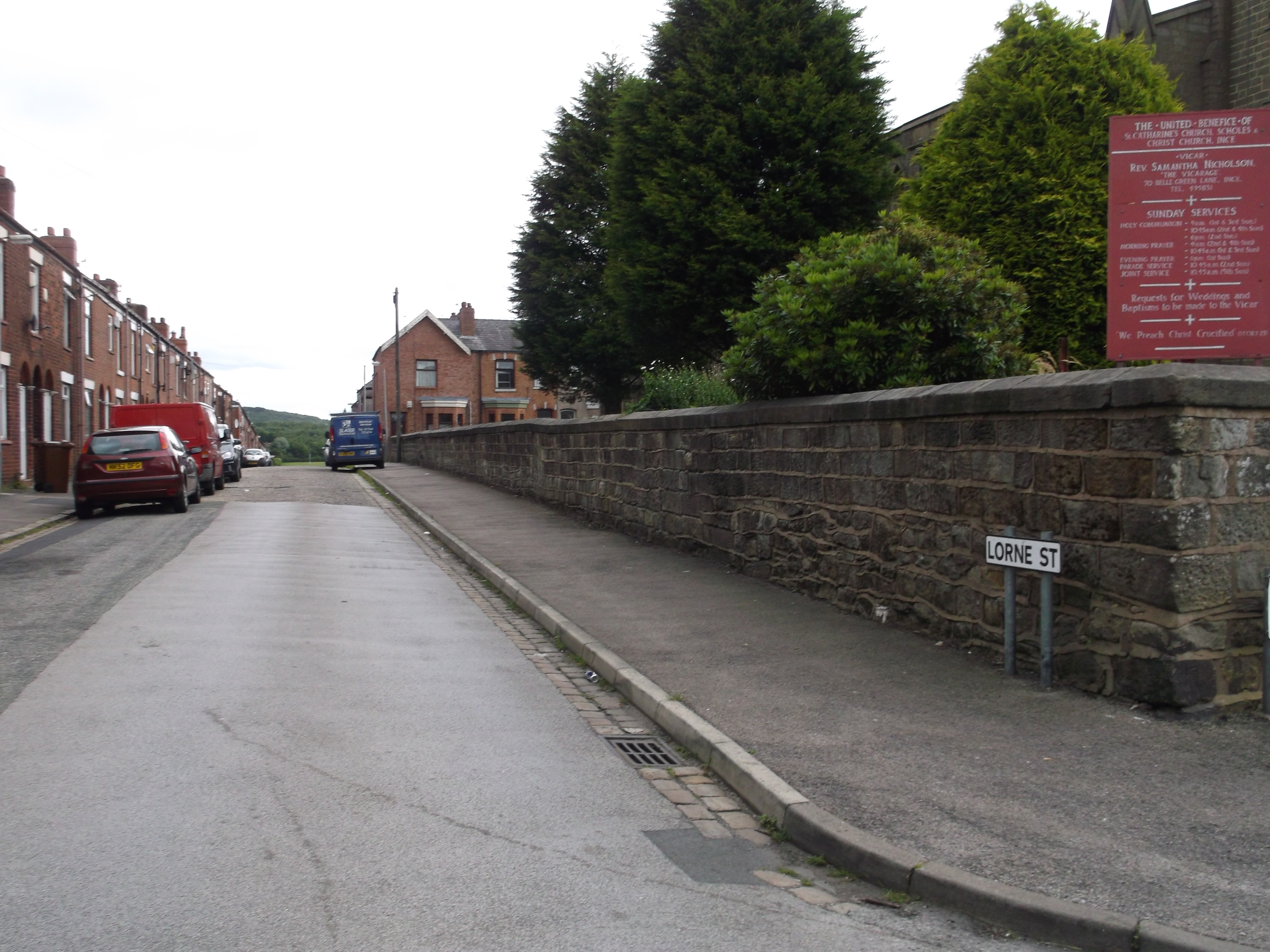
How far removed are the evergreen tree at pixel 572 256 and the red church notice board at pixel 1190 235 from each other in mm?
26340

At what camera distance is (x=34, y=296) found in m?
28.7

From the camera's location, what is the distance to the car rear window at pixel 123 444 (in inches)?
748

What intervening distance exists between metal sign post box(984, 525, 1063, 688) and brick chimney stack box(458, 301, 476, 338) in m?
65.0

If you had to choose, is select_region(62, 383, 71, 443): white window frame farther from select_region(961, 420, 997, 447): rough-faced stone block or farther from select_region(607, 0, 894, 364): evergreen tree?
select_region(961, 420, 997, 447): rough-faced stone block

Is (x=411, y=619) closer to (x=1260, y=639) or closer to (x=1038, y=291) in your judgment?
(x=1260, y=639)

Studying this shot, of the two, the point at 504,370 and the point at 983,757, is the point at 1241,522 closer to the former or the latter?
the point at 983,757

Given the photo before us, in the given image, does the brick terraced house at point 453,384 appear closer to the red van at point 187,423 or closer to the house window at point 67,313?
the house window at point 67,313

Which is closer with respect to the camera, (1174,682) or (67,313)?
(1174,682)

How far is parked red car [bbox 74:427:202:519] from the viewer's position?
61.3 ft

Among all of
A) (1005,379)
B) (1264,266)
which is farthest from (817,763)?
(1264,266)

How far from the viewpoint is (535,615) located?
9.59m

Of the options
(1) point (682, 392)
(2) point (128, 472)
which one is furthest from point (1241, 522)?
(2) point (128, 472)

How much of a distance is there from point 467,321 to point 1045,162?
186 ft

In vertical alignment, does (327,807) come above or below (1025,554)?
below
